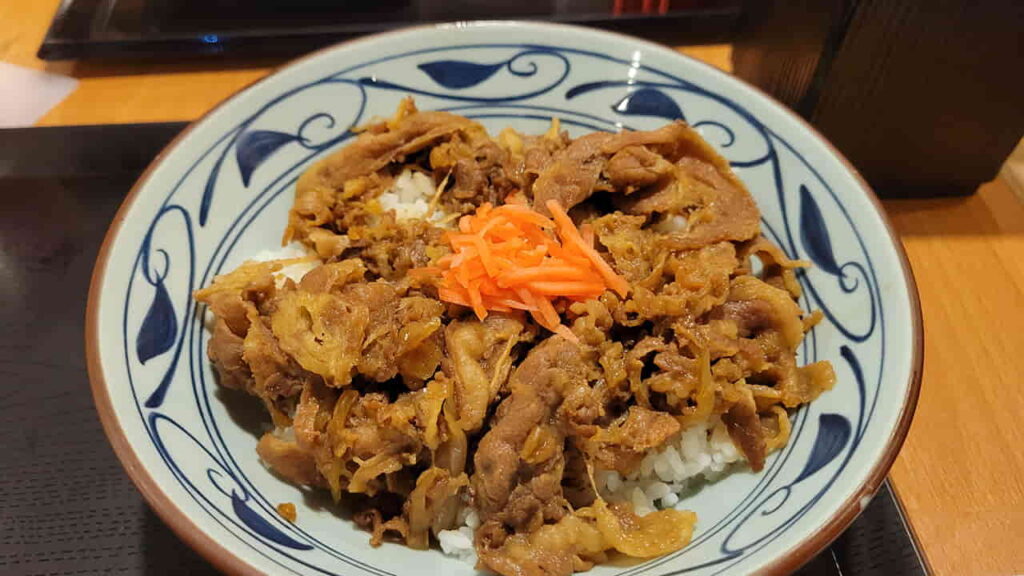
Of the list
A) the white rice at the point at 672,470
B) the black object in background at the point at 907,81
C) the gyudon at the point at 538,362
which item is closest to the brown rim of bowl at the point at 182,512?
the gyudon at the point at 538,362

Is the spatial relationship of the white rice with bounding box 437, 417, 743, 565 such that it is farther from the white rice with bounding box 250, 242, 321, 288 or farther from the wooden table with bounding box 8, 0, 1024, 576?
the white rice with bounding box 250, 242, 321, 288

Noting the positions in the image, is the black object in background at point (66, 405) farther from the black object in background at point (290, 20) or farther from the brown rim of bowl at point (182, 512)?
the black object in background at point (290, 20)

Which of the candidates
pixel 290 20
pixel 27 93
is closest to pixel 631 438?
pixel 290 20

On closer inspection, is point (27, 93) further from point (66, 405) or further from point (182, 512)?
point (182, 512)

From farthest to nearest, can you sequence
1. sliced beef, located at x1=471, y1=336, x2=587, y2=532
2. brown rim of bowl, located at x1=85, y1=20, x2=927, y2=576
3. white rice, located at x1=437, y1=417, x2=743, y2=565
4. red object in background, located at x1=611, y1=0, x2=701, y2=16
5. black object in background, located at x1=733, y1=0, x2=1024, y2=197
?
red object in background, located at x1=611, y1=0, x2=701, y2=16 → black object in background, located at x1=733, y1=0, x2=1024, y2=197 → white rice, located at x1=437, y1=417, x2=743, y2=565 → sliced beef, located at x1=471, y1=336, x2=587, y2=532 → brown rim of bowl, located at x1=85, y1=20, x2=927, y2=576

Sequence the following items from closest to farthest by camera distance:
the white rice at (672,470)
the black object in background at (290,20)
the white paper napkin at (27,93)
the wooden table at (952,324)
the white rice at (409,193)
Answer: the white rice at (672,470) < the wooden table at (952,324) < the white rice at (409,193) < the white paper napkin at (27,93) < the black object in background at (290,20)

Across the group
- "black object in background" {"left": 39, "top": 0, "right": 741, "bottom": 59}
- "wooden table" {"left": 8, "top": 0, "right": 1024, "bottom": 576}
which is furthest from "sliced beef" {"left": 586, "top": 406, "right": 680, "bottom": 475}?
"black object in background" {"left": 39, "top": 0, "right": 741, "bottom": 59}
